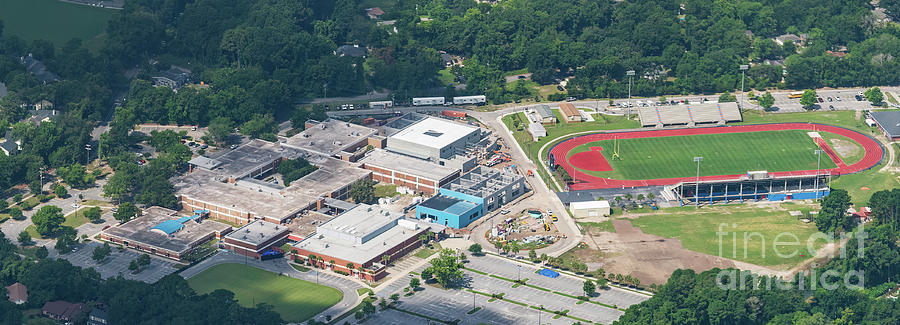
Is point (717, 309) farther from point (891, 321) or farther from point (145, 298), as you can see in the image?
point (145, 298)

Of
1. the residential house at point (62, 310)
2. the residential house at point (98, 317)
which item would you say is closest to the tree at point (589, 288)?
the residential house at point (98, 317)

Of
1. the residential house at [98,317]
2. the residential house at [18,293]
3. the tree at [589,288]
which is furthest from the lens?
the tree at [589,288]

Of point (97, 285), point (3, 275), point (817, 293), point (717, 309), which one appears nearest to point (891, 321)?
point (817, 293)

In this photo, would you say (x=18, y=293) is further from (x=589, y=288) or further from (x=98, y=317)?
(x=589, y=288)

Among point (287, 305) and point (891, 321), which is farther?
point (287, 305)

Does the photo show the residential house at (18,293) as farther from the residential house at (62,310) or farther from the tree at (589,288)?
the tree at (589,288)

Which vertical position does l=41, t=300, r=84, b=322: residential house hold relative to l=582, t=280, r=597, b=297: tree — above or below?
above

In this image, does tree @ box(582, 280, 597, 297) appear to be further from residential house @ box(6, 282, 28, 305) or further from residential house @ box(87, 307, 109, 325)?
residential house @ box(6, 282, 28, 305)

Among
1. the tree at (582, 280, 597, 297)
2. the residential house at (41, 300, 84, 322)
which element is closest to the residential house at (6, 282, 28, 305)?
the residential house at (41, 300, 84, 322)
